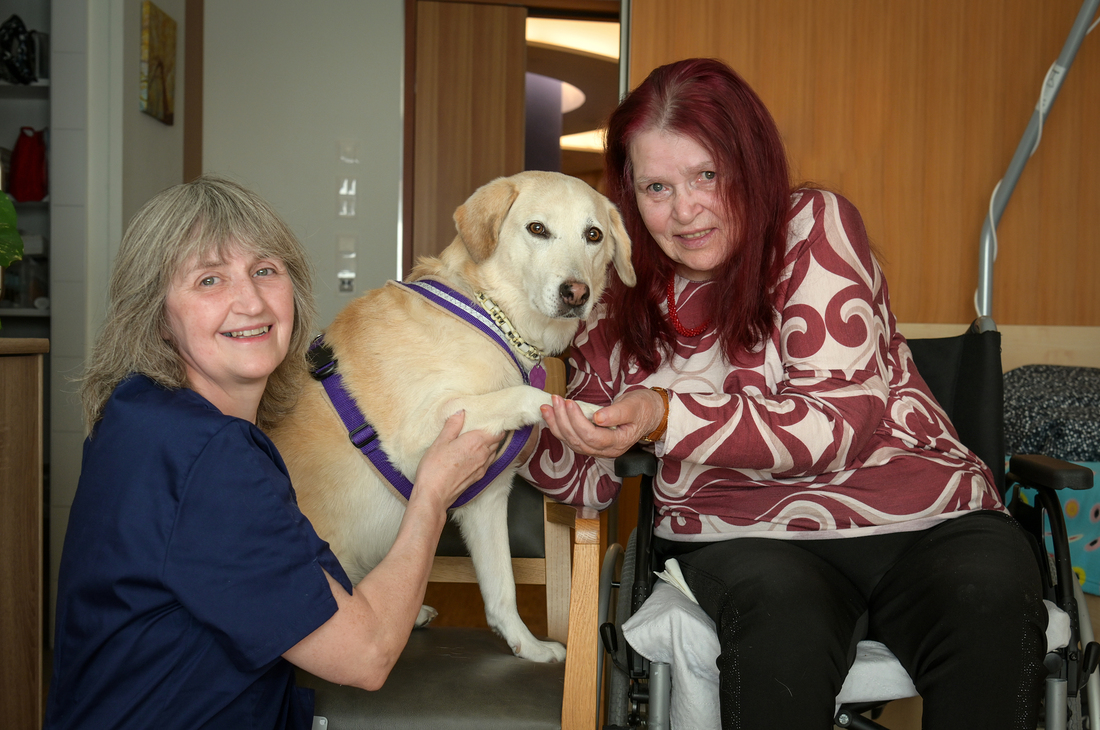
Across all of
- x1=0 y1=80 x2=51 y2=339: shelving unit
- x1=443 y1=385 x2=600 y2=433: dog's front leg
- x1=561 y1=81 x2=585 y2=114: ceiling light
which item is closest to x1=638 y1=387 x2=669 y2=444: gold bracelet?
x1=443 y1=385 x2=600 y2=433: dog's front leg

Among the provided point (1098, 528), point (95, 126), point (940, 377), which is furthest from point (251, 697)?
point (95, 126)

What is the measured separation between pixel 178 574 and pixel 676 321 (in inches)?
38.6

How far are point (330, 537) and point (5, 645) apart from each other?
2.95ft

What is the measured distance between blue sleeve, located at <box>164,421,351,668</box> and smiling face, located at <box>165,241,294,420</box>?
16 cm

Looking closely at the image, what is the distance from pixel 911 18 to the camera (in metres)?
2.92

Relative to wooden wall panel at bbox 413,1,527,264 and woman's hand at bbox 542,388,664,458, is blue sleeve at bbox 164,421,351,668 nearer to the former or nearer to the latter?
woman's hand at bbox 542,388,664,458

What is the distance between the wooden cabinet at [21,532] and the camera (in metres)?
1.69

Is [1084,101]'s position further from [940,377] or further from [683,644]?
[683,644]

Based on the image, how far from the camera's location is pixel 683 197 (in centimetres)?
141

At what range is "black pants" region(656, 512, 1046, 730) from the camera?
3.26 ft

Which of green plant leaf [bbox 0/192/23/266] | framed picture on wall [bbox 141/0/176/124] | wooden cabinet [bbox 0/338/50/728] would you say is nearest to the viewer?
wooden cabinet [bbox 0/338/50/728]

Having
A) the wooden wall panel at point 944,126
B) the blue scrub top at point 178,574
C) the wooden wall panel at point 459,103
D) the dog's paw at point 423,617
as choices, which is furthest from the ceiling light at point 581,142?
the blue scrub top at point 178,574

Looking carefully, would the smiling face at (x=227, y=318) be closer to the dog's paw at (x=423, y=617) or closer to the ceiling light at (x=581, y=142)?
the dog's paw at (x=423, y=617)

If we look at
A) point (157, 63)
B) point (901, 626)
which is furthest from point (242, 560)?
point (157, 63)
